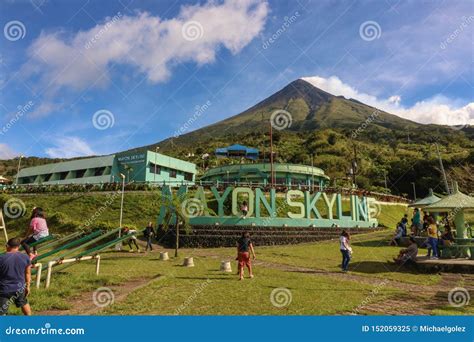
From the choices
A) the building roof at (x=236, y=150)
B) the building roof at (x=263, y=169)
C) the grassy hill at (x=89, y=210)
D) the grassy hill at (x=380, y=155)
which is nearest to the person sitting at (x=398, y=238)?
the grassy hill at (x=380, y=155)

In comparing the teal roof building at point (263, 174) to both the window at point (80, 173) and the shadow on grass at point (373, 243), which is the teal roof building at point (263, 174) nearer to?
the window at point (80, 173)

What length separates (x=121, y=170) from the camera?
149ft

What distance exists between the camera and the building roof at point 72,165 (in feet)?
153

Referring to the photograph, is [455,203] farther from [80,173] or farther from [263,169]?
[80,173]

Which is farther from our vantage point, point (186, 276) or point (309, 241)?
point (309, 241)

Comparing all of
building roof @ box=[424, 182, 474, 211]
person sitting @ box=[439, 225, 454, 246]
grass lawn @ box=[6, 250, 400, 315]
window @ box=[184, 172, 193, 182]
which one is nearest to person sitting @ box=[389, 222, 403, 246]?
person sitting @ box=[439, 225, 454, 246]

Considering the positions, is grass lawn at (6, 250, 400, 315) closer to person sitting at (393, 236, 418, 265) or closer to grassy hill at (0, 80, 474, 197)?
person sitting at (393, 236, 418, 265)

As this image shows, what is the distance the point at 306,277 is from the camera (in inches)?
459

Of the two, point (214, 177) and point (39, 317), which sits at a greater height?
point (214, 177)

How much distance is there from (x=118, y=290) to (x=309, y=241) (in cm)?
1792

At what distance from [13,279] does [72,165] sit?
48.9 metres

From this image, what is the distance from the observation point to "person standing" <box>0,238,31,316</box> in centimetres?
563

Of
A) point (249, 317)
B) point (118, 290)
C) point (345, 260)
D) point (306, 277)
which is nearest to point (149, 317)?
point (249, 317)

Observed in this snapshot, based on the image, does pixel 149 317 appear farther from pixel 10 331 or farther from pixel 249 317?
pixel 10 331
